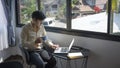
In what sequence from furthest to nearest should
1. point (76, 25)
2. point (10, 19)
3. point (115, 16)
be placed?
1. point (10, 19)
2. point (76, 25)
3. point (115, 16)

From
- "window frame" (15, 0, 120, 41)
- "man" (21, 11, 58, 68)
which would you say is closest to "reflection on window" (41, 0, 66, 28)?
"window frame" (15, 0, 120, 41)

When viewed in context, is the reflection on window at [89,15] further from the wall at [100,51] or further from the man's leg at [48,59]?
the man's leg at [48,59]

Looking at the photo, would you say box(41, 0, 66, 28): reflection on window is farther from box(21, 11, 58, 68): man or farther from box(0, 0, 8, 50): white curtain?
box(0, 0, 8, 50): white curtain

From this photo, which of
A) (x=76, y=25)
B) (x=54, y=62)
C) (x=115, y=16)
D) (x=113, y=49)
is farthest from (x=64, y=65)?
(x=115, y=16)

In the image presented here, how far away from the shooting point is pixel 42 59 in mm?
3166

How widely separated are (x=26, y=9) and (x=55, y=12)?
63 cm

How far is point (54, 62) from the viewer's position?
321 cm

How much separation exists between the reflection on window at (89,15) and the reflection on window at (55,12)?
181 mm

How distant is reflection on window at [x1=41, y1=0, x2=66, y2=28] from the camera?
3.56m

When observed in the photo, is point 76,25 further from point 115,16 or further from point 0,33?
point 0,33

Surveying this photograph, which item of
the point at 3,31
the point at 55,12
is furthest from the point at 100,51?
the point at 3,31

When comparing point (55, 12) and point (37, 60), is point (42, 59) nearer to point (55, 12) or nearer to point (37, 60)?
point (37, 60)

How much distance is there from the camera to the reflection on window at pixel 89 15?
318 centimetres

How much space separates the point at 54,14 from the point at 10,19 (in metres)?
0.81
